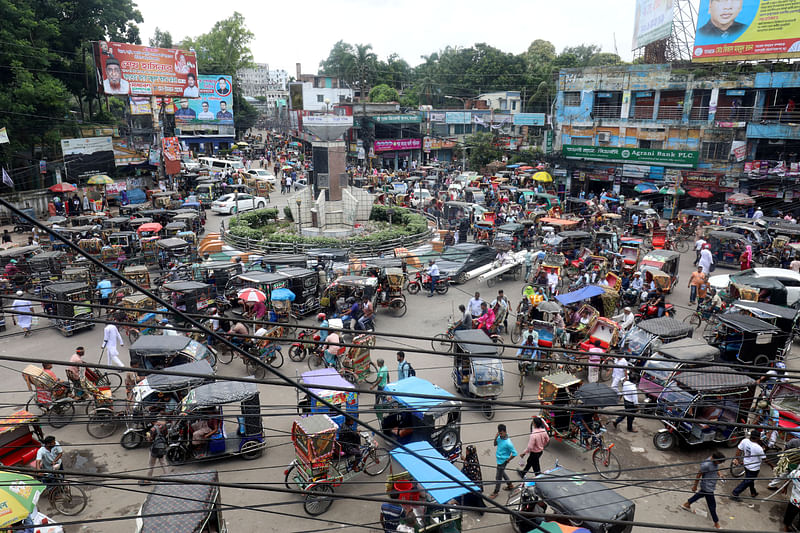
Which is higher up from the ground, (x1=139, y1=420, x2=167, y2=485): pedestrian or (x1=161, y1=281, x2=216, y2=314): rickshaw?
(x1=161, y1=281, x2=216, y2=314): rickshaw

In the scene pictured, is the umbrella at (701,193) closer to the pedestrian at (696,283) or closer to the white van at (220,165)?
the pedestrian at (696,283)

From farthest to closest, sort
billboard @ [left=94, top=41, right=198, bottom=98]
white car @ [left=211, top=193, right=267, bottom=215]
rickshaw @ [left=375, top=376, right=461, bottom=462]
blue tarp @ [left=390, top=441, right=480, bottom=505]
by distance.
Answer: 1. billboard @ [left=94, top=41, right=198, bottom=98]
2. white car @ [left=211, top=193, right=267, bottom=215]
3. rickshaw @ [left=375, top=376, right=461, bottom=462]
4. blue tarp @ [left=390, top=441, right=480, bottom=505]

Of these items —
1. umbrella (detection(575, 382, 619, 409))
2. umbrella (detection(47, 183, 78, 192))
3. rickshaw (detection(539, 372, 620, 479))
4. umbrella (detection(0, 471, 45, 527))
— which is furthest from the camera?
umbrella (detection(47, 183, 78, 192))

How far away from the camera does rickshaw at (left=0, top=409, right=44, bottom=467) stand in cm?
→ 877

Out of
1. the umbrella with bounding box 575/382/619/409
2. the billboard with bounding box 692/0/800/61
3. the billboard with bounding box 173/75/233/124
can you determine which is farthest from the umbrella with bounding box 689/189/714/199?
the billboard with bounding box 173/75/233/124

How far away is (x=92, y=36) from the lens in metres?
36.8

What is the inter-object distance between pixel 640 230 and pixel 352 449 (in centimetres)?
2197

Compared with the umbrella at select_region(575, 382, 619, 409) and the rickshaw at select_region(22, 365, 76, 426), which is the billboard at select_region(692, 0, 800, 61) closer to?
the umbrella at select_region(575, 382, 619, 409)

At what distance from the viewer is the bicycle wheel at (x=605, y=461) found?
9.14 m

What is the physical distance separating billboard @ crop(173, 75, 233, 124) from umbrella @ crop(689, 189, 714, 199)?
4107 centimetres

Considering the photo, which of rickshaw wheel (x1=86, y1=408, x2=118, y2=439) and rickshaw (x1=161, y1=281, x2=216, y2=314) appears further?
rickshaw (x1=161, y1=281, x2=216, y2=314)

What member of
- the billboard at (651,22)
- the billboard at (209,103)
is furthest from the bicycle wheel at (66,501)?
the billboard at (209,103)

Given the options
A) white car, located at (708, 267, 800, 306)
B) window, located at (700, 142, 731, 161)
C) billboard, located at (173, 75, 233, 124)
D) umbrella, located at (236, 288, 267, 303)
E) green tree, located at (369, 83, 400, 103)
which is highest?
green tree, located at (369, 83, 400, 103)

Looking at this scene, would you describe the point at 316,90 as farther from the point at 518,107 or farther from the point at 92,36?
the point at 92,36
